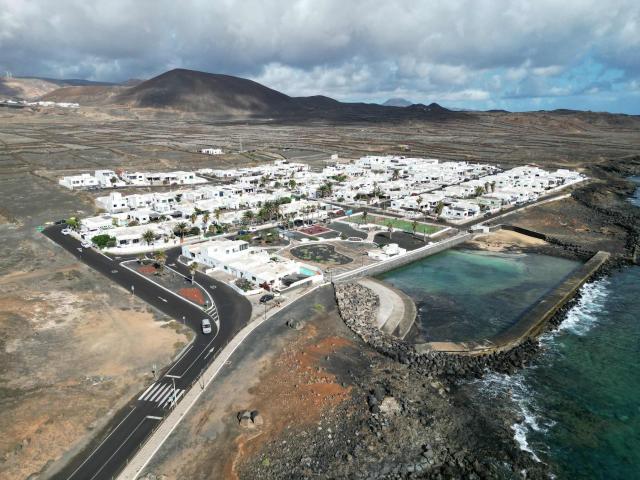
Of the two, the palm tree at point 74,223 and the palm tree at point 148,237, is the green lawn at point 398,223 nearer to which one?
the palm tree at point 148,237

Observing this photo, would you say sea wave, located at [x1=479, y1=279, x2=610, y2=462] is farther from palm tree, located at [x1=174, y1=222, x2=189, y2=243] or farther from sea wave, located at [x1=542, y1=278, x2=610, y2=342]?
palm tree, located at [x1=174, y1=222, x2=189, y2=243]

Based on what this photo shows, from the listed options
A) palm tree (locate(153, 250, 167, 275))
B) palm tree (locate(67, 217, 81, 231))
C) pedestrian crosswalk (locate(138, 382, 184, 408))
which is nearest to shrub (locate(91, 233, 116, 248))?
palm tree (locate(153, 250, 167, 275))

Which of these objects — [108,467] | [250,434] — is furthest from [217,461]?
[108,467]

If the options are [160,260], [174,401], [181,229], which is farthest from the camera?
[181,229]

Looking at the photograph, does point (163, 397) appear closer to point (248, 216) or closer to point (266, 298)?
point (266, 298)

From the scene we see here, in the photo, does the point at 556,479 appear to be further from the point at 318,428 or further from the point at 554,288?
the point at 554,288

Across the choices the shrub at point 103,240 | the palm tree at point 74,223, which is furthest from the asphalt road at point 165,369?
the palm tree at point 74,223

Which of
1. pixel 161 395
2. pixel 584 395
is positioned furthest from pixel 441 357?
pixel 161 395
